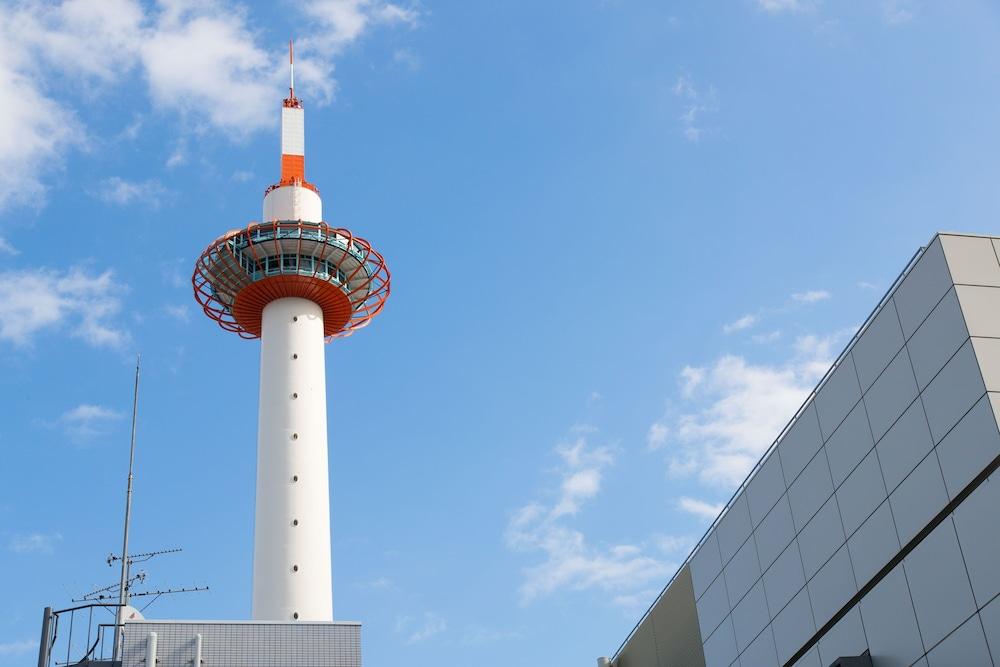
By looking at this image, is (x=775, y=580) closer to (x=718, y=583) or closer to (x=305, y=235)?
(x=718, y=583)

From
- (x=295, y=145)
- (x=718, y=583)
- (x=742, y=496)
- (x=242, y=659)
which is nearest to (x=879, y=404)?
(x=742, y=496)

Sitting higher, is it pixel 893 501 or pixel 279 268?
pixel 279 268

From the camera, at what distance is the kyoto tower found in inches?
2303

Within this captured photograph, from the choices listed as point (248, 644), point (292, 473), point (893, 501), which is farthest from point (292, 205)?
point (893, 501)

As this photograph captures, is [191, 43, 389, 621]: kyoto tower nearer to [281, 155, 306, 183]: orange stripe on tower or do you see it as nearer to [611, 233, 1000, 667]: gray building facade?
[281, 155, 306, 183]: orange stripe on tower

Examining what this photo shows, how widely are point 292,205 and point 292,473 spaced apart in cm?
1796

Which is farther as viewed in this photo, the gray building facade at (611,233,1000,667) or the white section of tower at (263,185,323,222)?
the white section of tower at (263,185,323,222)

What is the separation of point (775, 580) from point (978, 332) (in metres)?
11.1

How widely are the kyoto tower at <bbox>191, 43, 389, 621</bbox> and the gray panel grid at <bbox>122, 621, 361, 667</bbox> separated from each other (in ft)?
57.3

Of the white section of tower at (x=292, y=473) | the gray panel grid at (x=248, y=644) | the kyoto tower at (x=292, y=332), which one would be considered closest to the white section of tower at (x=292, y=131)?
the kyoto tower at (x=292, y=332)

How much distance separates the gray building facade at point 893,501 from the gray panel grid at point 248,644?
40.9ft

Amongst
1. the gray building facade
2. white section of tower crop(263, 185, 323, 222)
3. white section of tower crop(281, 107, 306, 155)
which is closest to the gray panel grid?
the gray building facade

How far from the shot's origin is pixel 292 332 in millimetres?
65938

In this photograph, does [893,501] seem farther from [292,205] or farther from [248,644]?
[292,205]
